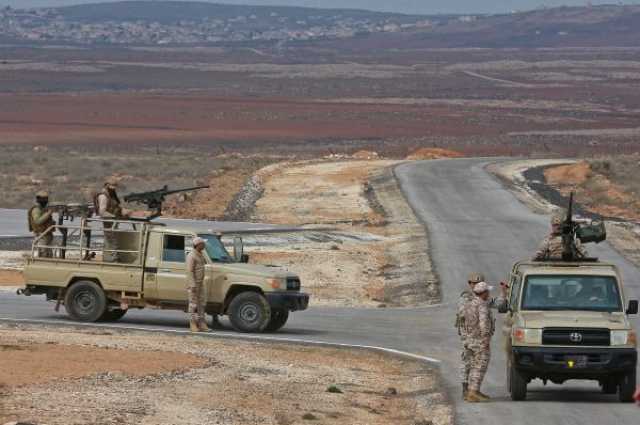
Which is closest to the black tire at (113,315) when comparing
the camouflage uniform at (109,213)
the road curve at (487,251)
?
the camouflage uniform at (109,213)

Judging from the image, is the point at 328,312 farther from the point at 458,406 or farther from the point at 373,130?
the point at 373,130

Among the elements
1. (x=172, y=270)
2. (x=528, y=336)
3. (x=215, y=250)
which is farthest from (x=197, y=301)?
(x=528, y=336)

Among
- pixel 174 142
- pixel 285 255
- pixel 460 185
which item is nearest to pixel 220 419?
pixel 285 255

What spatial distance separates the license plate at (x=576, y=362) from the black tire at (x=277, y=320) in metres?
9.35

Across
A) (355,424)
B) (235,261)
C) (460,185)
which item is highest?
(460,185)

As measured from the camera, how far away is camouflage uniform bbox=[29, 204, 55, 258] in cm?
2867

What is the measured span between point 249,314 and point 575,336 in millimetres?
9294

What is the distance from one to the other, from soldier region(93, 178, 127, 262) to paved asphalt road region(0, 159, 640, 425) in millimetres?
1593

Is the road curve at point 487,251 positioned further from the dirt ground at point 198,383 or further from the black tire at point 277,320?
the black tire at point 277,320

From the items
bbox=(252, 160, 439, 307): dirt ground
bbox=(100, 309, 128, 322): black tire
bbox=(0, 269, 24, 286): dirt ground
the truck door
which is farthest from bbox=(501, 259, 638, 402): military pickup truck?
bbox=(0, 269, 24, 286): dirt ground

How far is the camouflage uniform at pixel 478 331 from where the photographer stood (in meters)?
19.8

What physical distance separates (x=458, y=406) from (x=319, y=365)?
15.5 feet

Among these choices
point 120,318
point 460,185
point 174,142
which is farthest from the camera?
point 174,142

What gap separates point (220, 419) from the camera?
17953 mm
